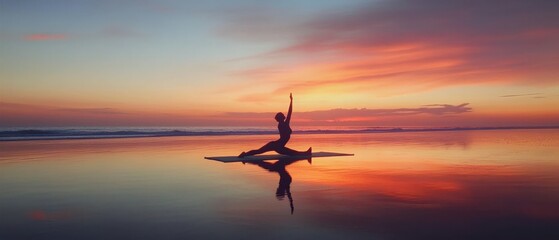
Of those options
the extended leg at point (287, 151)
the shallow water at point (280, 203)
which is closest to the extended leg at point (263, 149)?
the extended leg at point (287, 151)

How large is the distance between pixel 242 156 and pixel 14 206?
850cm

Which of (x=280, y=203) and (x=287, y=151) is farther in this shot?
(x=287, y=151)

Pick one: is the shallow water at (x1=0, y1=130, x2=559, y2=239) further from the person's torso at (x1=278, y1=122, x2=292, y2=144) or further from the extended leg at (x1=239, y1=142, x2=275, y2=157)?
the person's torso at (x1=278, y1=122, x2=292, y2=144)

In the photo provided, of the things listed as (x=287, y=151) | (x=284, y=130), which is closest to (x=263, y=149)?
(x=284, y=130)

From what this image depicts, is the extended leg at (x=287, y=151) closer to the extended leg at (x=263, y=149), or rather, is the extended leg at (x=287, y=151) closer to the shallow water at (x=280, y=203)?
the extended leg at (x=263, y=149)

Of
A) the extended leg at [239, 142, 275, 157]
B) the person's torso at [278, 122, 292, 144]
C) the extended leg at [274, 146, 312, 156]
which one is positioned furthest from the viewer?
the extended leg at [274, 146, 312, 156]

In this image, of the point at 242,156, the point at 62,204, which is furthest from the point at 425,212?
the point at 242,156

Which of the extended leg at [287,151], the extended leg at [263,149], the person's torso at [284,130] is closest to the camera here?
the extended leg at [263,149]

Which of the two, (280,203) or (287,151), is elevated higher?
(287,151)

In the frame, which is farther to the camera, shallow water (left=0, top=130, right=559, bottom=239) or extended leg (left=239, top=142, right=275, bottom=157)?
extended leg (left=239, top=142, right=275, bottom=157)

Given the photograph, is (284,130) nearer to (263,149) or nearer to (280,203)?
(263,149)

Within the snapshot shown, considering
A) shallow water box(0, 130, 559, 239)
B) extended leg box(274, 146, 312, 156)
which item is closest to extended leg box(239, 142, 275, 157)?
extended leg box(274, 146, 312, 156)

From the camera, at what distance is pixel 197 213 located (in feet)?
19.0

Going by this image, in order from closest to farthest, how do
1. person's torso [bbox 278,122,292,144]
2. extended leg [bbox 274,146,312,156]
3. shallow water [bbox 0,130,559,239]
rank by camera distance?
shallow water [bbox 0,130,559,239], person's torso [bbox 278,122,292,144], extended leg [bbox 274,146,312,156]
